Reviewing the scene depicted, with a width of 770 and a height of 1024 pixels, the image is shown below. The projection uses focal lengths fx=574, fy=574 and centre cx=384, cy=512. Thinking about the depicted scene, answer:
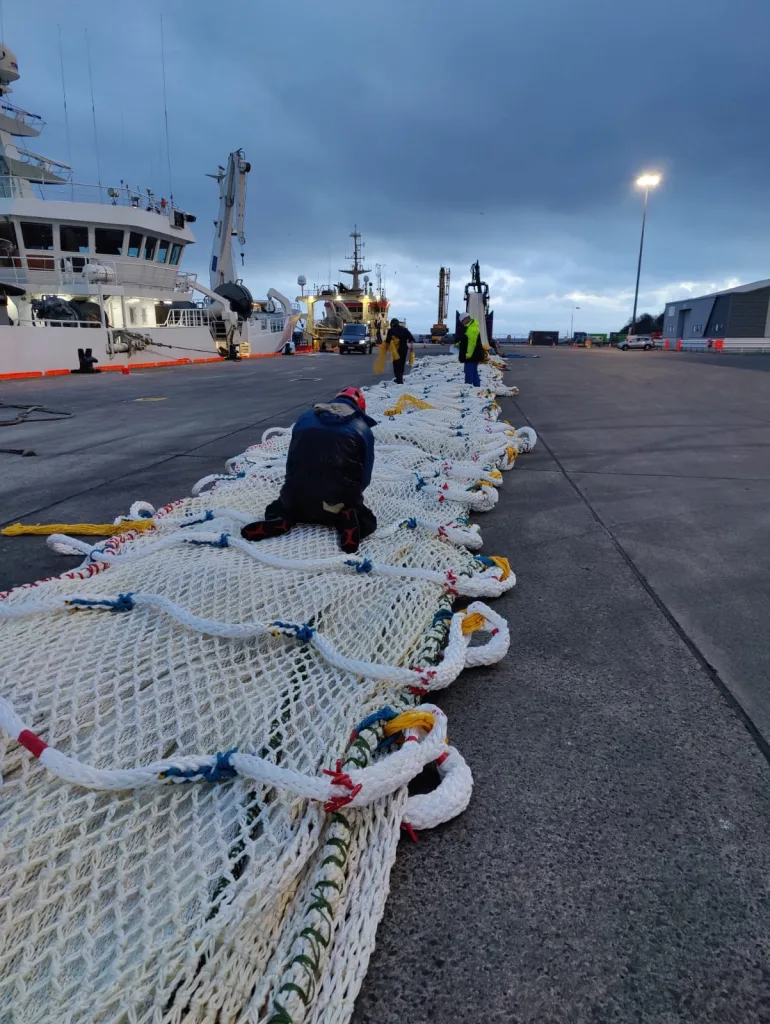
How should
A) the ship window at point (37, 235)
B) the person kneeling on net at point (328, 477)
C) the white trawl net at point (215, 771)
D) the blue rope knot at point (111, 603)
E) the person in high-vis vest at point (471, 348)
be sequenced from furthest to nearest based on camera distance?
1. the ship window at point (37, 235)
2. the person in high-vis vest at point (471, 348)
3. the person kneeling on net at point (328, 477)
4. the blue rope knot at point (111, 603)
5. the white trawl net at point (215, 771)

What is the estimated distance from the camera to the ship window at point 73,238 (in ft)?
68.5

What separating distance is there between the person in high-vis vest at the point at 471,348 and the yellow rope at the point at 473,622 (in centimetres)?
903

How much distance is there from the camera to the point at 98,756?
4.77ft

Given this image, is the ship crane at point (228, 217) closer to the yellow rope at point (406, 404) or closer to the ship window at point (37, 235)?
the ship window at point (37, 235)

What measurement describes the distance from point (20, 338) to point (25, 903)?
2047cm

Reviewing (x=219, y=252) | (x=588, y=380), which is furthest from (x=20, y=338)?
(x=588, y=380)

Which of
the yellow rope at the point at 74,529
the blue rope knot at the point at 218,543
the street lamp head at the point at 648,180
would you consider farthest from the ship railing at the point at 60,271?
the street lamp head at the point at 648,180

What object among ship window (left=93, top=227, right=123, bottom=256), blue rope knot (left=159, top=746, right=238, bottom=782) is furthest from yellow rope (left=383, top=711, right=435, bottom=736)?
ship window (left=93, top=227, right=123, bottom=256)

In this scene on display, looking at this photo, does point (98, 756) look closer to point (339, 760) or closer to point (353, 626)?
point (339, 760)

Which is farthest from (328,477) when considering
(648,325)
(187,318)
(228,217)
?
(648,325)

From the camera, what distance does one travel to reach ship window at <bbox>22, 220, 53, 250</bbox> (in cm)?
2039

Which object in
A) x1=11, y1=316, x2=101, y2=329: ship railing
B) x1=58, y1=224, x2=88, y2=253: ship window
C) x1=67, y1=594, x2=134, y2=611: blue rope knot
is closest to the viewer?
x1=67, y1=594, x2=134, y2=611: blue rope knot

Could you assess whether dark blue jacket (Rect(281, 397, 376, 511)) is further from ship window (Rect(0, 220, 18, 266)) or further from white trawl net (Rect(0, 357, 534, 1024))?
ship window (Rect(0, 220, 18, 266))

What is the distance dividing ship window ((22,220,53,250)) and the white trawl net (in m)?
23.3
